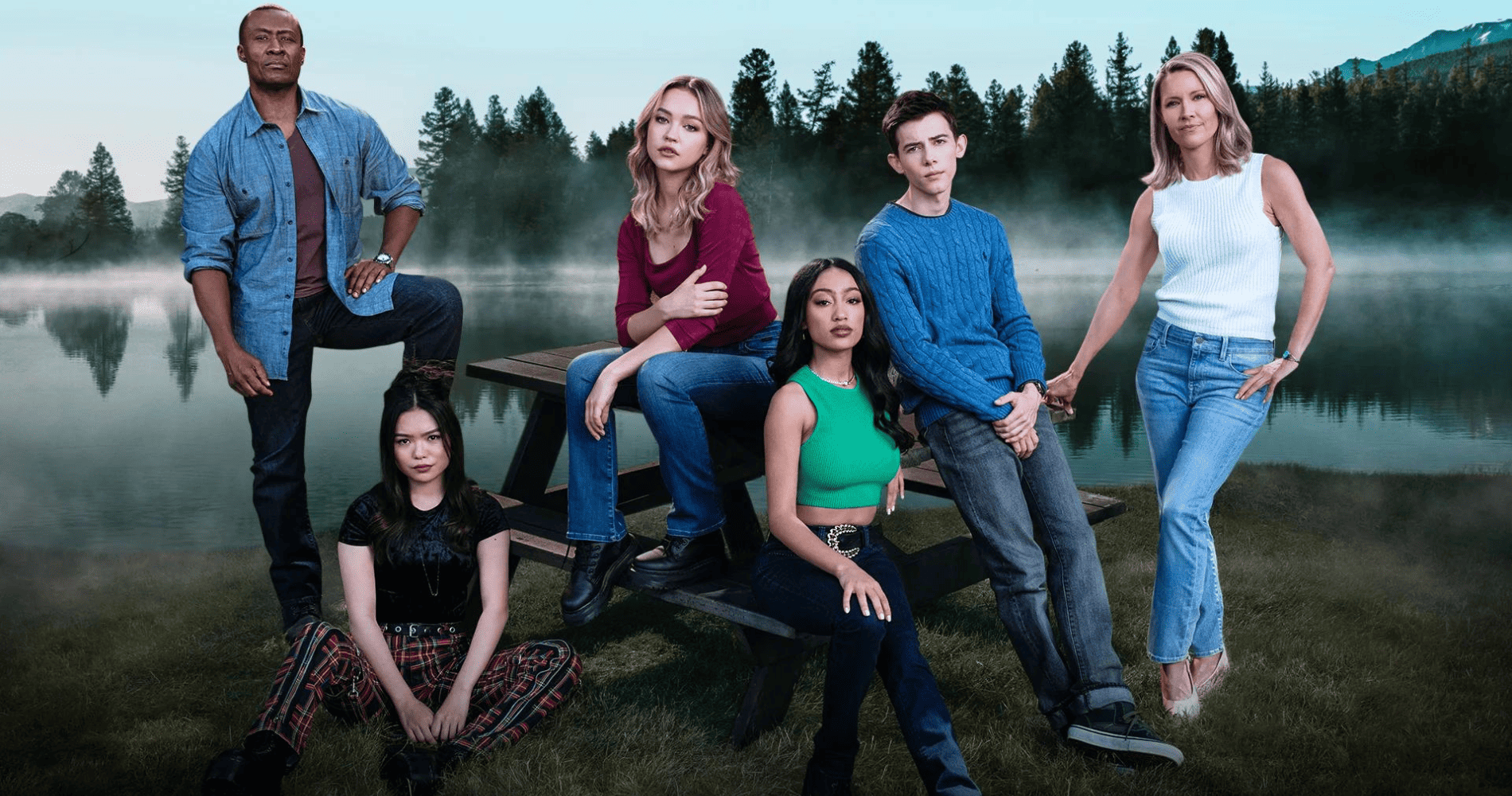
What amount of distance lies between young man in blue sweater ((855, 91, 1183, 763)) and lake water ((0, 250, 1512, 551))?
5162 millimetres

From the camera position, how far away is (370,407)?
18.8m

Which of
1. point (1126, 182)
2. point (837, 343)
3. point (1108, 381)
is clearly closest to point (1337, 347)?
point (1108, 381)

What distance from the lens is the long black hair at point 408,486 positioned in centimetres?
352

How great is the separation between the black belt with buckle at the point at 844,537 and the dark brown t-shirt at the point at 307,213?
211 cm

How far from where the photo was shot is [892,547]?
15.3ft

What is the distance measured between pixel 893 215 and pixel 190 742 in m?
2.60

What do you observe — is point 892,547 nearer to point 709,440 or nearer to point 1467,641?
point 709,440

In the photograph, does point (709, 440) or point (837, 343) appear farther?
point (709, 440)

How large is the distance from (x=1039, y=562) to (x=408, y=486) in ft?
6.04

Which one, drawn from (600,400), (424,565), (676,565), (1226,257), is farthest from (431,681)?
(1226,257)

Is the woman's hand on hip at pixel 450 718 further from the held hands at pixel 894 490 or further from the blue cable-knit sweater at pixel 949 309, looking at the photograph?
the blue cable-knit sweater at pixel 949 309

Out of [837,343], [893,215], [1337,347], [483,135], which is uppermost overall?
[483,135]

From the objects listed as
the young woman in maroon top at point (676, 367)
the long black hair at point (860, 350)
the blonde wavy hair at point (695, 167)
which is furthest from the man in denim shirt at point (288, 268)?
the long black hair at point (860, 350)

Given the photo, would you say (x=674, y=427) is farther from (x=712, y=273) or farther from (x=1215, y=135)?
(x=1215, y=135)
